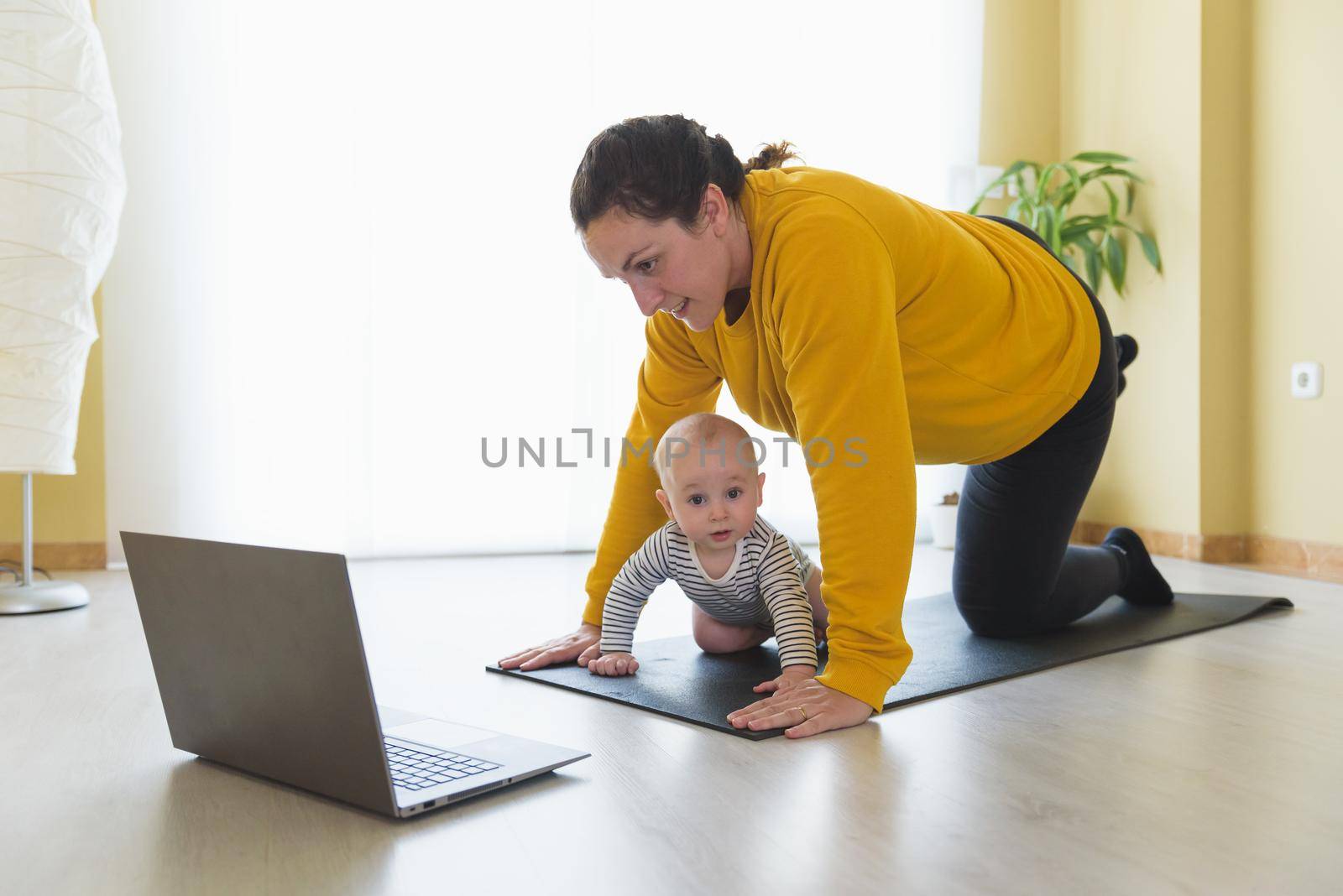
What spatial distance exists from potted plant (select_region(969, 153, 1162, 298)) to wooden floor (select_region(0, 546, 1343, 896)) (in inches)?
77.0

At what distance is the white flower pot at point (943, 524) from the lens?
3637mm

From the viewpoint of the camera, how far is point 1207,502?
3.22 meters

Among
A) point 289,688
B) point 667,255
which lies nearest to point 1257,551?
point 667,255

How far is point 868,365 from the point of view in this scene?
1284mm

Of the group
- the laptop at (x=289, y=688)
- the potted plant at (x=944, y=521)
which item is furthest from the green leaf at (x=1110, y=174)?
the laptop at (x=289, y=688)

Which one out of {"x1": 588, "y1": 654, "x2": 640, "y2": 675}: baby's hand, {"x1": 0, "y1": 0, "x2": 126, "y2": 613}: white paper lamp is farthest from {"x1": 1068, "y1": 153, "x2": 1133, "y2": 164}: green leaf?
{"x1": 0, "y1": 0, "x2": 126, "y2": 613}: white paper lamp

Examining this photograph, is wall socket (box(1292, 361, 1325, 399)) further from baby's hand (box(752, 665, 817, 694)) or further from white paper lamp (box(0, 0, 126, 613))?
white paper lamp (box(0, 0, 126, 613))

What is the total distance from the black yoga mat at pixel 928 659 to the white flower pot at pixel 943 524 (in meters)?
1.34

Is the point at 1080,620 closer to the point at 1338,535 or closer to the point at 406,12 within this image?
the point at 1338,535

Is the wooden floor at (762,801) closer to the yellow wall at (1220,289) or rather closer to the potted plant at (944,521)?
the yellow wall at (1220,289)

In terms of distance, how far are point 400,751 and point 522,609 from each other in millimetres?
1244

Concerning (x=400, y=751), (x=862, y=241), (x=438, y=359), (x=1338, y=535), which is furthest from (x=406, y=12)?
(x=1338, y=535)

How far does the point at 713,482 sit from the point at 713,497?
0.02 metres

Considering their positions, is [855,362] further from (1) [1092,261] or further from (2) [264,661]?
(1) [1092,261]
